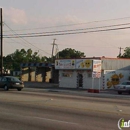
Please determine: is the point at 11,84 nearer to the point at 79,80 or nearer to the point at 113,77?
the point at 79,80

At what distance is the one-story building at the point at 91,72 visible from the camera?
45.0m

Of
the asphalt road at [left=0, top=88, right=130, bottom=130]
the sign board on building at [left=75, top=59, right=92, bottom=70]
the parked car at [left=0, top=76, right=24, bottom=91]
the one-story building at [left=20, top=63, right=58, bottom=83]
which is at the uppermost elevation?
the sign board on building at [left=75, top=59, right=92, bottom=70]

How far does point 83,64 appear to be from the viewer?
46125 mm

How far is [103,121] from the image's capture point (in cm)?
1293

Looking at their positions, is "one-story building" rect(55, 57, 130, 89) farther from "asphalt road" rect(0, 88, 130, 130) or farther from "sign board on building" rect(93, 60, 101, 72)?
"asphalt road" rect(0, 88, 130, 130)

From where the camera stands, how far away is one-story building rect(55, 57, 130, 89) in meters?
45.0

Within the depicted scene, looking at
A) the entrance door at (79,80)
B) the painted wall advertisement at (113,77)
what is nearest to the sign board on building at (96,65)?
the painted wall advertisement at (113,77)

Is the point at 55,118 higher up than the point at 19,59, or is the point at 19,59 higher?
the point at 19,59

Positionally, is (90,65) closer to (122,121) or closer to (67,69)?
(67,69)

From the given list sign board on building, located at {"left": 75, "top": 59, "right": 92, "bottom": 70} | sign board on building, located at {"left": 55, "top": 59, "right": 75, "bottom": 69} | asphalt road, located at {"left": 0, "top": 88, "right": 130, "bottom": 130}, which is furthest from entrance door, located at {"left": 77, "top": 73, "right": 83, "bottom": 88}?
asphalt road, located at {"left": 0, "top": 88, "right": 130, "bottom": 130}

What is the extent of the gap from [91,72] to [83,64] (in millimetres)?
1915

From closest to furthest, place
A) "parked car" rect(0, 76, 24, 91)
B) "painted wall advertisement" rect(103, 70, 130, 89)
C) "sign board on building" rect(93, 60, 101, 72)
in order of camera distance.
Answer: "parked car" rect(0, 76, 24, 91) < "sign board on building" rect(93, 60, 101, 72) < "painted wall advertisement" rect(103, 70, 130, 89)

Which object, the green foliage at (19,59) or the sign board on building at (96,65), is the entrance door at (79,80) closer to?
the sign board on building at (96,65)

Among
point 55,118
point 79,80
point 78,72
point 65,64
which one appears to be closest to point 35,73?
point 65,64
